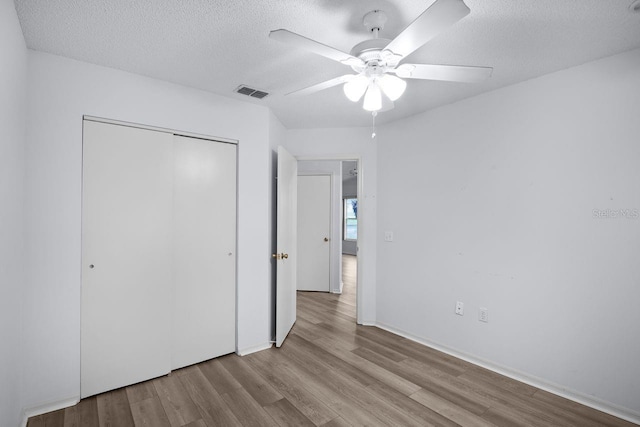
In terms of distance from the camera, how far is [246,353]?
9.39 feet

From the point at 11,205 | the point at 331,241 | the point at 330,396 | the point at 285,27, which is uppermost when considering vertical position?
the point at 285,27

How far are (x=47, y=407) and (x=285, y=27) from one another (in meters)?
2.84

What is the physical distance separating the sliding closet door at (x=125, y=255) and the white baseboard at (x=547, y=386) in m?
2.53

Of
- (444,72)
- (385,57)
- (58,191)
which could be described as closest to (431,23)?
(385,57)

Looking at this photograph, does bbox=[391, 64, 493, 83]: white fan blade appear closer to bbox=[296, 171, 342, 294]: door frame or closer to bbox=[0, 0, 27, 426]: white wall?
bbox=[0, 0, 27, 426]: white wall

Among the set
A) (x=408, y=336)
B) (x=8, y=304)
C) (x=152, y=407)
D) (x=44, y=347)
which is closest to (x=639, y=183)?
(x=408, y=336)

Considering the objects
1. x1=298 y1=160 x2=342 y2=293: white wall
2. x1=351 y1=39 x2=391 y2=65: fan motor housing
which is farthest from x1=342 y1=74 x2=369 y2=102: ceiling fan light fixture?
x1=298 y1=160 x2=342 y2=293: white wall

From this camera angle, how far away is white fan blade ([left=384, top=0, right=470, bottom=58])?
1043 millimetres

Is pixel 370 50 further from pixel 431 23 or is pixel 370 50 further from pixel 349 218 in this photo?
pixel 349 218

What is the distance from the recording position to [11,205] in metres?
1.62

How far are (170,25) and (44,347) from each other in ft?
7.18

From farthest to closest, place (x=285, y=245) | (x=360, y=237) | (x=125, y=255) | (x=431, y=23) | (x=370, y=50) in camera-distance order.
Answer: (x=360, y=237) → (x=285, y=245) → (x=125, y=255) → (x=370, y=50) → (x=431, y=23)

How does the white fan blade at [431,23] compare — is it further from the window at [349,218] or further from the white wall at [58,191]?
the window at [349,218]

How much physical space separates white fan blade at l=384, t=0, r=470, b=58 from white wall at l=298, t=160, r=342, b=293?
3.66 metres
